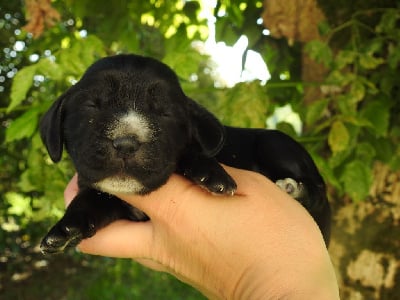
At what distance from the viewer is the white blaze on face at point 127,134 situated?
1.80m

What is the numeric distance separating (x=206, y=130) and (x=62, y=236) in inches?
29.7

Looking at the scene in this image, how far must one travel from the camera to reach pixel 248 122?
2.70 metres

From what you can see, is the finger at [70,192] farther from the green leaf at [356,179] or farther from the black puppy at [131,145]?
the green leaf at [356,179]

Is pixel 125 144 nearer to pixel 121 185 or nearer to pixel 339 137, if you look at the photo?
pixel 121 185

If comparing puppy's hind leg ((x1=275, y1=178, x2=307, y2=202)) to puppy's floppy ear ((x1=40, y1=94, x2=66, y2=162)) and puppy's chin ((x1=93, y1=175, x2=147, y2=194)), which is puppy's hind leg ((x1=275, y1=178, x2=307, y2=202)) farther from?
puppy's floppy ear ((x1=40, y1=94, x2=66, y2=162))

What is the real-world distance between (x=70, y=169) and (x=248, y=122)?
6.18 ft

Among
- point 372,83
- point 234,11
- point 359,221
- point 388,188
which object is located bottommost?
point 359,221

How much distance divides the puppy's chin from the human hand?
0.13 metres

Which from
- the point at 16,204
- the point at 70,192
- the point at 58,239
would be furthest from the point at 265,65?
the point at 16,204

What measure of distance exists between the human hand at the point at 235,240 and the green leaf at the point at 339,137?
62cm

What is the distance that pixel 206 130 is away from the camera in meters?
2.23

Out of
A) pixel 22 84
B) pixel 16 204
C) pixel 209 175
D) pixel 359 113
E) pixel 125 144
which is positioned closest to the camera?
pixel 125 144

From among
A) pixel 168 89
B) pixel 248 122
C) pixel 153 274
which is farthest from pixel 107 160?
pixel 153 274

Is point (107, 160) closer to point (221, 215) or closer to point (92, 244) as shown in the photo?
point (221, 215)
